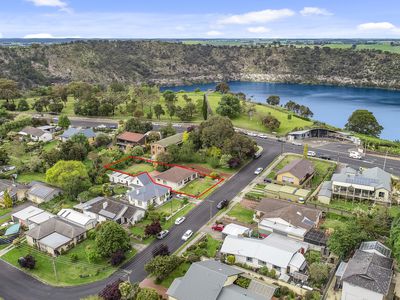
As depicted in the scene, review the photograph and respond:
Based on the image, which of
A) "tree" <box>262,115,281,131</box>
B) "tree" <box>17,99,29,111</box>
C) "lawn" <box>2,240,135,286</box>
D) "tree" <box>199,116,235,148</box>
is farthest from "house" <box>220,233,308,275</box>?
"tree" <box>17,99,29,111</box>

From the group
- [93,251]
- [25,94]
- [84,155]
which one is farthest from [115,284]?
[25,94]

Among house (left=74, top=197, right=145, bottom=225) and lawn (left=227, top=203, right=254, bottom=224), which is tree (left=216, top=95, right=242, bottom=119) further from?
house (left=74, top=197, right=145, bottom=225)

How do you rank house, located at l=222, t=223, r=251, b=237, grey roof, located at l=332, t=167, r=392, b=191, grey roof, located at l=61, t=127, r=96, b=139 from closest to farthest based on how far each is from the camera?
house, located at l=222, t=223, r=251, b=237, grey roof, located at l=332, t=167, r=392, b=191, grey roof, located at l=61, t=127, r=96, b=139

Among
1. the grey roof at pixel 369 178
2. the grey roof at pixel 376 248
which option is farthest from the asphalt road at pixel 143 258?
the grey roof at pixel 376 248

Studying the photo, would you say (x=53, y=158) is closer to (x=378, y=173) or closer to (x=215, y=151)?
(x=215, y=151)

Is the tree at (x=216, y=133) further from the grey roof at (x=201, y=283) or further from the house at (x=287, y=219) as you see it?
the grey roof at (x=201, y=283)

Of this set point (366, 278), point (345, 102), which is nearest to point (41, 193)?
point (366, 278)
